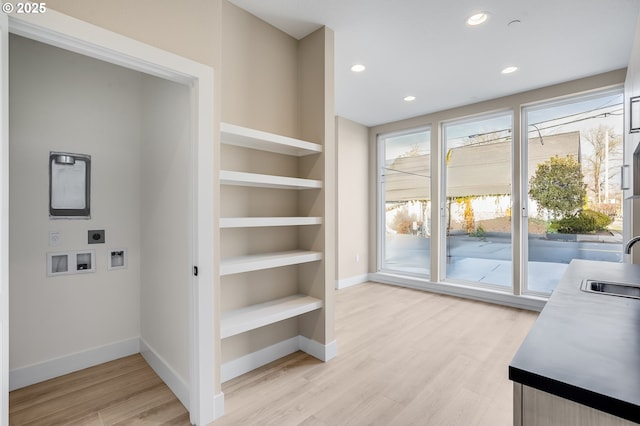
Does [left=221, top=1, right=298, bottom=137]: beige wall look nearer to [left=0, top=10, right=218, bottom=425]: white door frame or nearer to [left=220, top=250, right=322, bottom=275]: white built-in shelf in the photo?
[left=0, top=10, right=218, bottom=425]: white door frame

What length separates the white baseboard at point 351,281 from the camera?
204 inches

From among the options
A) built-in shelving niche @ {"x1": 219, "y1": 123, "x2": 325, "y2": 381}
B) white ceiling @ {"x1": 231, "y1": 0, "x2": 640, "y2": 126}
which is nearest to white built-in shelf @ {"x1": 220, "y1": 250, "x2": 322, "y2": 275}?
built-in shelving niche @ {"x1": 219, "y1": 123, "x2": 325, "y2": 381}

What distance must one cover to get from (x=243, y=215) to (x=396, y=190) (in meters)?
3.74

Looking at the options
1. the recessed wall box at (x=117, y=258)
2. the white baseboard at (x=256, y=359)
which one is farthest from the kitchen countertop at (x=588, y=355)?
the recessed wall box at (x=117, y=258)

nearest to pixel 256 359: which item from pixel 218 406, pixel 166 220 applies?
pixel 218 406

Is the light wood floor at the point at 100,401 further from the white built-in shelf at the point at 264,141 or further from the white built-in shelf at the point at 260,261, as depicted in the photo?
the white built-in shelf at the point at 264,141

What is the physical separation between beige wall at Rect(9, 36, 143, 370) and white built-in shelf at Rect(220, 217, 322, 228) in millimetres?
1275

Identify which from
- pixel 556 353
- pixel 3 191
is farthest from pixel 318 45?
pixel 556 353

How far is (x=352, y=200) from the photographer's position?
550 centimetres

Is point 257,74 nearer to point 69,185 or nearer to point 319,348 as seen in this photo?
point 69,185

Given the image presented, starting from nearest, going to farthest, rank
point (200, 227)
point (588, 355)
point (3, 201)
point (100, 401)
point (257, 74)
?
point (588, 355), point (3, 201), point (200, 227), point (100, 401), point (257, 74)

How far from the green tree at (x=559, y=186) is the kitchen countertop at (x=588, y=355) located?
10.4ft

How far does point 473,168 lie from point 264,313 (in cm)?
390

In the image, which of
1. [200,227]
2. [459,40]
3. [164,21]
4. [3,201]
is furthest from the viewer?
[459,40]
